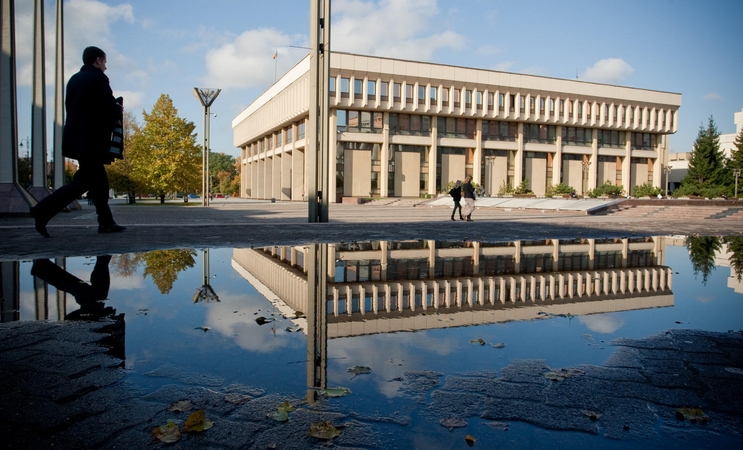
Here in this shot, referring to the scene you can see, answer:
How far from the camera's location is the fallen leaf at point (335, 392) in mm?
2256

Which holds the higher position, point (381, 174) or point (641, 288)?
point (381, 174)

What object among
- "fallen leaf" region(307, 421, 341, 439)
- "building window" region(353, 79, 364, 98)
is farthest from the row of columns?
"building window" region(353, 79, 364, 98)

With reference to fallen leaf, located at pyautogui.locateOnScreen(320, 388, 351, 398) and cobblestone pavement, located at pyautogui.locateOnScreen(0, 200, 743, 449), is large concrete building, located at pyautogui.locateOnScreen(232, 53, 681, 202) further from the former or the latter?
fallen leaf, located at pyautogui.locateOnScreen(320, 388, 351, 398)

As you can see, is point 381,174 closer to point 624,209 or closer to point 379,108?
point 379,108

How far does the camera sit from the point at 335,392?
228 centimetres

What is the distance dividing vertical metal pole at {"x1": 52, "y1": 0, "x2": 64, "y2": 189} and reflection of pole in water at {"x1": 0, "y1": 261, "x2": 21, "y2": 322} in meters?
18.1

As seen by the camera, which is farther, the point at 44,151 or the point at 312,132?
the point at 44,151

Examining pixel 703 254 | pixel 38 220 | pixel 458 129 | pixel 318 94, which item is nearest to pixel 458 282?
pixel 703 254

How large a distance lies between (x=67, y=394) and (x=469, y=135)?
63771 mm

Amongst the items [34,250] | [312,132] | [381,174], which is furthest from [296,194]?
[34,250]

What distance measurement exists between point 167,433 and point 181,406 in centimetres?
24

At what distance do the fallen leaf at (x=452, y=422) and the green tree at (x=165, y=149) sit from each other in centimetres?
4426

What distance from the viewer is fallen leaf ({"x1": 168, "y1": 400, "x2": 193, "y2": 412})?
211cm

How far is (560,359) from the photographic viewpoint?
2.86m
